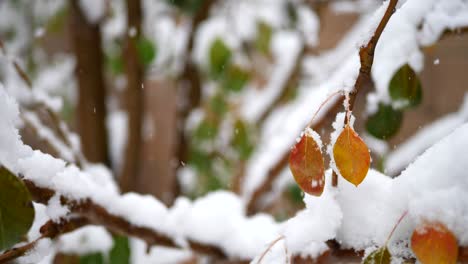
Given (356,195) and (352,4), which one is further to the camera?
(352,4)

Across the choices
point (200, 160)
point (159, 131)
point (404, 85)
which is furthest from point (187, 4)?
point (159, 131)

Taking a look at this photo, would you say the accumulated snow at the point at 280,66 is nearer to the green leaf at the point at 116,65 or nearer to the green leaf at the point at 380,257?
the green leaf at the point at 116,65

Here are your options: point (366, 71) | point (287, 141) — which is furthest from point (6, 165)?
point (287, 141)

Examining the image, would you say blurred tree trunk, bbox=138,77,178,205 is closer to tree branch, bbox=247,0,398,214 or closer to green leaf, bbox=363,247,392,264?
tree branch, bbox=247,0,398,214

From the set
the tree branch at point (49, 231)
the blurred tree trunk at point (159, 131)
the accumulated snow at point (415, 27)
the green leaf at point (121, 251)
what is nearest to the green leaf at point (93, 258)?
the green leaf at point (121, 251)

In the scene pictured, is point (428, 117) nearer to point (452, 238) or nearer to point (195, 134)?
point (195, 134)

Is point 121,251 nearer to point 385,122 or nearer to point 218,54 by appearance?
point 385,122

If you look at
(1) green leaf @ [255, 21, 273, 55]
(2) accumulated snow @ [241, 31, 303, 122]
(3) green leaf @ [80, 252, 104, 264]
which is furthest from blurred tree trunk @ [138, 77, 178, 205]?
(3) green leaf @ [80, 252, 104, 264]
